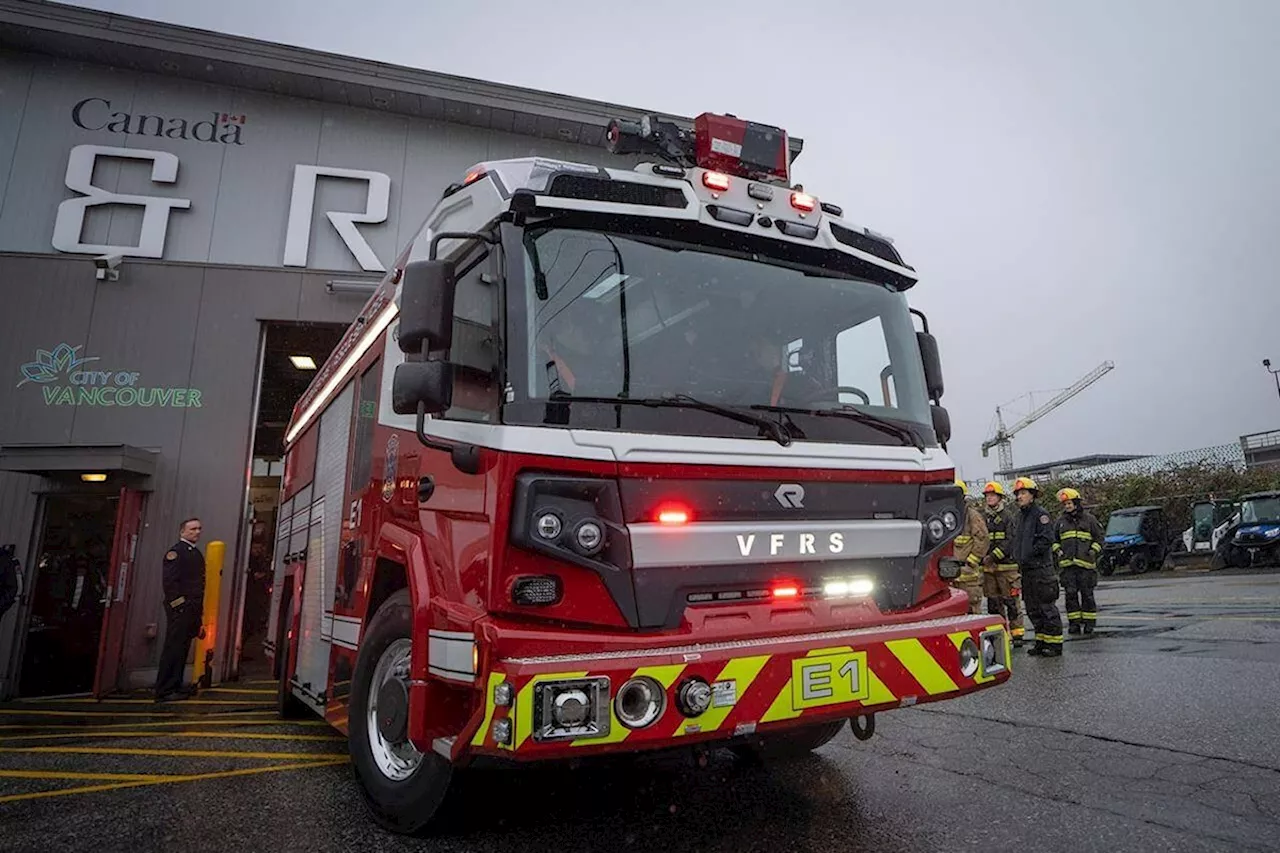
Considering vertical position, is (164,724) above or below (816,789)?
below

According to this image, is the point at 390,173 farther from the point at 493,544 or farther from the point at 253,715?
the point at 493,544

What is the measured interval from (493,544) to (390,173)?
10.9 m

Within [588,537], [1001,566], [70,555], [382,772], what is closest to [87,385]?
[70,555]

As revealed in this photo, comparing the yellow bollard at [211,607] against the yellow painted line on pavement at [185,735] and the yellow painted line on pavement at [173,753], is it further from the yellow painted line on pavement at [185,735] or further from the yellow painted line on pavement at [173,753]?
the yellow painted line on pavement at [173,753]

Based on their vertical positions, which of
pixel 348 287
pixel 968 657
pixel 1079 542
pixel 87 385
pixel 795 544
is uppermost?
pixel 348 287

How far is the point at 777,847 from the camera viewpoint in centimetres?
279

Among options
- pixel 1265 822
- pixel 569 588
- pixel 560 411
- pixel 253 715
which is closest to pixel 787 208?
pixel 560 411

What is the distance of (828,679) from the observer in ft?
8.45

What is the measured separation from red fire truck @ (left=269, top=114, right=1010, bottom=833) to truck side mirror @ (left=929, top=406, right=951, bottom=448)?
1.0 inches

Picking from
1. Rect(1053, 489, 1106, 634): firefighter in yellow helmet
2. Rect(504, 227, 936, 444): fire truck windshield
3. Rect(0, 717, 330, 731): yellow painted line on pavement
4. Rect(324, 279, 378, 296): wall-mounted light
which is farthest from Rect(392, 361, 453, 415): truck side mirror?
Rect(1053, 489, 1106, 634): firefighter in yellow helmet

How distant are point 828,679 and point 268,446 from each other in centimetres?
2042

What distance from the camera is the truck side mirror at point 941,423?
364cm

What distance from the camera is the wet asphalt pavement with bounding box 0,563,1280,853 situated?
291 centimetres

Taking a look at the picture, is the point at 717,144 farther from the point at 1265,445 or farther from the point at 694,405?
the point at 1265,445
